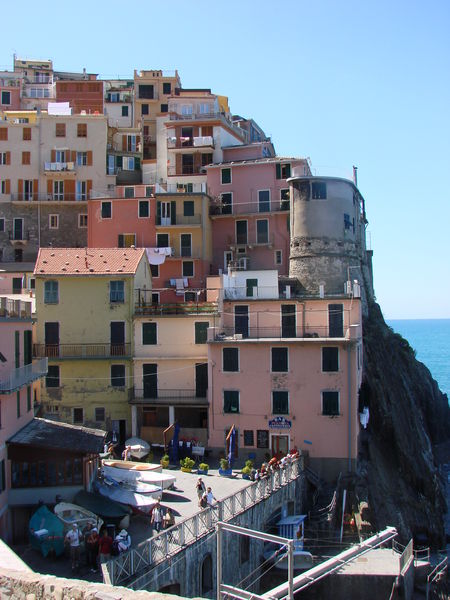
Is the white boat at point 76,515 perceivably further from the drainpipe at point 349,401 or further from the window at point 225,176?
the window at point 225,176

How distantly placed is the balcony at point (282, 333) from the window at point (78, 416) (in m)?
9.28

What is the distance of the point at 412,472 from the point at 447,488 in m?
13.1

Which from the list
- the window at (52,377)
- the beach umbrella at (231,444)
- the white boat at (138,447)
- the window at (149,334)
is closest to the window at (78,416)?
the window at (52,377)

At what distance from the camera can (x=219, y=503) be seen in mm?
27984

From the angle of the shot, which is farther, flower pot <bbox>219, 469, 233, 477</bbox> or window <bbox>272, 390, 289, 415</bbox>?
window <bbox>272, 390, 289, 415</bbox>

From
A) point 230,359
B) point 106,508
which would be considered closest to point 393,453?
point 230,359

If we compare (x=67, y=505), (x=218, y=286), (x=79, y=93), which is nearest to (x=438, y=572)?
(x=67, y=505)

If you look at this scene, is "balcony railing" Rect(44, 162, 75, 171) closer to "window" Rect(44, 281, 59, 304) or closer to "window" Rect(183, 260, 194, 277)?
"window" Rect(183, 260, 194, 277)

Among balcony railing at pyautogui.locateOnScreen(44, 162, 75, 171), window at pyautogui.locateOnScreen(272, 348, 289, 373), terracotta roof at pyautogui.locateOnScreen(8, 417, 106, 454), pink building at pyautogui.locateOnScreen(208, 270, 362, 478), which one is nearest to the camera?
terracotta roof at pyautogui.locateOnScreen(8, 417, 106, 454)

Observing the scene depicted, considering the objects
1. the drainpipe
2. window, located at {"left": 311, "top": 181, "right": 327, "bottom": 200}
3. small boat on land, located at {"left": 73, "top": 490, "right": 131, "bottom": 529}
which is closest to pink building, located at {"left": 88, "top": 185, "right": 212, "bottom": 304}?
window, located at {"left": 311, "top": 181, "right": 327, "bottom": 200}

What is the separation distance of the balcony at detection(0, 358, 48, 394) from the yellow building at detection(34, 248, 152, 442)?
10.4 m

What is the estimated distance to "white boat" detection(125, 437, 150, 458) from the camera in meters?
38.4

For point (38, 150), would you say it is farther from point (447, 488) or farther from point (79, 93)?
point (447, 488)

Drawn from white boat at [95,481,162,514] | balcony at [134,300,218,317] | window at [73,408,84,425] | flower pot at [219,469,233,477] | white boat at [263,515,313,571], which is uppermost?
balcony at [134,300,218,317]
